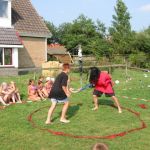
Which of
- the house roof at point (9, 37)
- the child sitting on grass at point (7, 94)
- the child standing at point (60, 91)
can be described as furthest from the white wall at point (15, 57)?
the child standing at point (60, 91)

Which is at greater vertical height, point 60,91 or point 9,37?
point 9,37

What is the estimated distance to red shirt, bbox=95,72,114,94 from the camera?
1145cm

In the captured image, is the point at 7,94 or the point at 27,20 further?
the point at 27,20

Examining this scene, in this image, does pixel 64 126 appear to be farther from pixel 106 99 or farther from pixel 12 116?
pixel 106 99

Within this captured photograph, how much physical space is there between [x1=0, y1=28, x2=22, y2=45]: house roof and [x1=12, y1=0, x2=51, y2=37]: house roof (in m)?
1.30

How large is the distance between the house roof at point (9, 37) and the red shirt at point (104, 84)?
1701 centimetres

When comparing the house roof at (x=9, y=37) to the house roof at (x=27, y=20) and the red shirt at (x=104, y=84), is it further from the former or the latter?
the red shirt at (x=104, y=84)

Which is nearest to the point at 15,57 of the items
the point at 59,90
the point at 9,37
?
the point at 9,37

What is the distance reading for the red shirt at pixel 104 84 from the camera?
37.6ft

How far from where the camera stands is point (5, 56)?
27.8 metres

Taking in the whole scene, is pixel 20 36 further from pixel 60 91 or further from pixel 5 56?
pixel 60 91

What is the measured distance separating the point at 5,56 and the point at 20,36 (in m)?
3.29

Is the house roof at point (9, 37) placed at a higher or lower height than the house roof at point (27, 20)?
lower

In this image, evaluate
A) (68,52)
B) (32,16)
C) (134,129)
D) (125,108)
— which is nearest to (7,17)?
(32,16)
